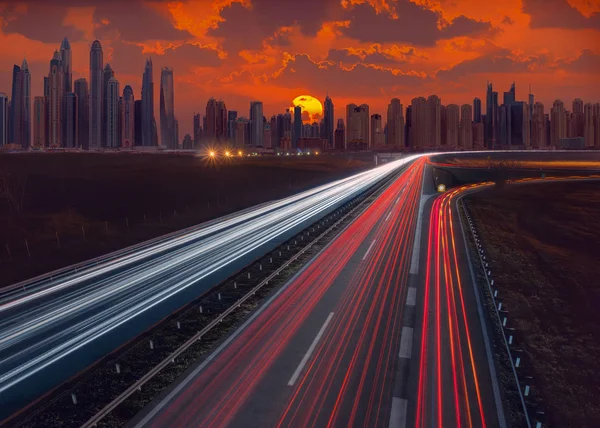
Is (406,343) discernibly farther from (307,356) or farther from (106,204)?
(106,204)

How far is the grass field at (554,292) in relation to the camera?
13906 millimetres

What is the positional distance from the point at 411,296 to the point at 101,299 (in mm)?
13628

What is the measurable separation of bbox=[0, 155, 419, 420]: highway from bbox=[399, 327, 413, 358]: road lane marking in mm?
9416

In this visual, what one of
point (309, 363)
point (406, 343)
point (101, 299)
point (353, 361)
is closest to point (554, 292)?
point (406, 343)

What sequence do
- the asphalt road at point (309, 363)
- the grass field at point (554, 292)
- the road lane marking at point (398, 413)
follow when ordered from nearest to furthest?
1. the road lane marking at point (398, 413)
2. the asphalt road at point (309, 363)
3. the grass field at point (554, 292)

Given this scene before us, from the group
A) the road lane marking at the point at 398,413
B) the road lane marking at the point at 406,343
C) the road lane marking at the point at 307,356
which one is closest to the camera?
the road lane marking at the point at 398,413

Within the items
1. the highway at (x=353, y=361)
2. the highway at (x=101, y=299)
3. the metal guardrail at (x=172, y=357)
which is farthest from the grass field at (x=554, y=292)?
the highway at (x=101, y=299)

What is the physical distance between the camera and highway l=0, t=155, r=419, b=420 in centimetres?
1544

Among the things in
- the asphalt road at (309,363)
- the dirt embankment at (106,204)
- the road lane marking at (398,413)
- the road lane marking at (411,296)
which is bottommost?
the road lane marking at (398,413)

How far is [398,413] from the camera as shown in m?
12.3

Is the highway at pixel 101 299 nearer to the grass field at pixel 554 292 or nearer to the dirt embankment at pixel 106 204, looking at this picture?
the dirt embankment at pixel 106 204

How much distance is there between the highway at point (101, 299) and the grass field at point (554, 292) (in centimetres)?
1375

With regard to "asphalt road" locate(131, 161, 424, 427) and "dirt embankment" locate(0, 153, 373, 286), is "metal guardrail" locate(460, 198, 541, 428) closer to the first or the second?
"asphalt road" locate(131, 161, 424, 427)

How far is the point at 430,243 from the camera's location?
3281 centimetres
